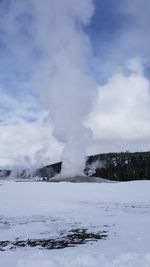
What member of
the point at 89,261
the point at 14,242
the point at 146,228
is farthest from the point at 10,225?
the point at 89,261

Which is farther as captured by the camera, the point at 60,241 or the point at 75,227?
the point at 75,227

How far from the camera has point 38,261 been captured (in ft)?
32.9

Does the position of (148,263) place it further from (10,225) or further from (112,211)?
(112,211)

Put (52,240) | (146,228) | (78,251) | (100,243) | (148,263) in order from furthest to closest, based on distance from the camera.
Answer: (146,228) → (52,240) → (100,243) → (78,251) → (148,263)

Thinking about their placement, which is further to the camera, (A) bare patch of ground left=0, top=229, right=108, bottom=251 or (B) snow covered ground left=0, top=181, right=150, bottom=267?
(A) bare patch of ground left=0, top=229, right=108, bottom=251

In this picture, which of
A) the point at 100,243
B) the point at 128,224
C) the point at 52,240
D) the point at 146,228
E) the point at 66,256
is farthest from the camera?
the point at 128,224

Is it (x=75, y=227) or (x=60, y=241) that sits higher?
(x=75, y=227)

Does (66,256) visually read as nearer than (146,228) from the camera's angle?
Yes

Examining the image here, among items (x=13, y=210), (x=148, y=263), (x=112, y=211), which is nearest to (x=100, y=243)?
(x=148, y=263)

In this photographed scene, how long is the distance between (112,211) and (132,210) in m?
1.40

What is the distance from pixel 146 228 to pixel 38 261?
749 cm

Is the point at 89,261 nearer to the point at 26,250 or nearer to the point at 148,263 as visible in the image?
the point at 148,263

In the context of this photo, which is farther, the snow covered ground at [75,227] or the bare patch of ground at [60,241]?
the bare patch of ground at [60,241]

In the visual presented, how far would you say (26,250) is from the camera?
39.3 ft
